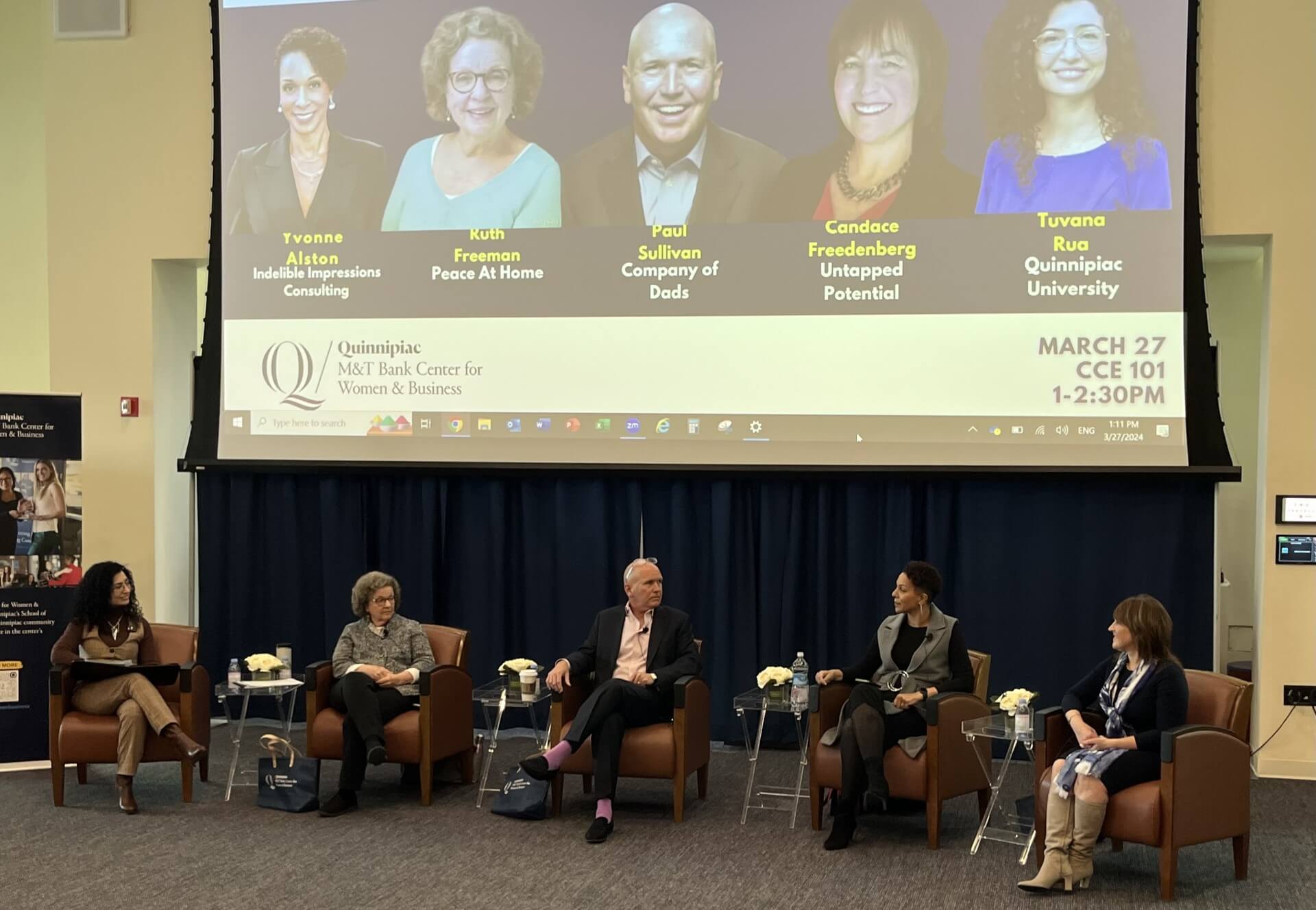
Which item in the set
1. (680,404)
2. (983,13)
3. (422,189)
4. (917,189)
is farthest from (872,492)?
(422,189)

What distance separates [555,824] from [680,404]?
214 centimetres

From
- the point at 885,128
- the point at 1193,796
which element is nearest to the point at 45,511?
the point at 885,128

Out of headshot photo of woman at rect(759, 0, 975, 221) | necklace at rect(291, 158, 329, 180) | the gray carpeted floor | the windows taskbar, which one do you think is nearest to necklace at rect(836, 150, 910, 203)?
headshot photo of woman at rect(759, 0, 975, 221)

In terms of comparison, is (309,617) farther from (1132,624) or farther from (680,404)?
(1132,624)

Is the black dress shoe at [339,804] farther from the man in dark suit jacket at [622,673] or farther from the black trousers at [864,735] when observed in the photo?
the black trousers at [864,735]

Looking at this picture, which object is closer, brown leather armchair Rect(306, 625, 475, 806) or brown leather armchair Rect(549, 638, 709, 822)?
brown leather armchair Rect(549, 638, 709, 822)

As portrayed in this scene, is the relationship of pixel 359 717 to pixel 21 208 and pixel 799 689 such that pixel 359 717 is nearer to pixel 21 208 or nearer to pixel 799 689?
pixel 799 689

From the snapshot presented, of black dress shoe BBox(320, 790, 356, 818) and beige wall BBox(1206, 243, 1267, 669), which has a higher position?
beige wall BBox(1206, 243, 1267, 669)

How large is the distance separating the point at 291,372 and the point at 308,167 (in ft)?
3.54

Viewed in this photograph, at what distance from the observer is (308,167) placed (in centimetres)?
664

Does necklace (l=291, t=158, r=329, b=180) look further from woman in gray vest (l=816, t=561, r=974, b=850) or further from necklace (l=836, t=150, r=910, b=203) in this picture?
woman in gray vest (l=816, t=561, r=974, b=850)

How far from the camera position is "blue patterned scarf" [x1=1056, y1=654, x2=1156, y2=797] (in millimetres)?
4305

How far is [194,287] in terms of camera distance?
7301 mm

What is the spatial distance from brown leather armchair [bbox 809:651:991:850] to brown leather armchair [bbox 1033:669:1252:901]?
1.26 feet
